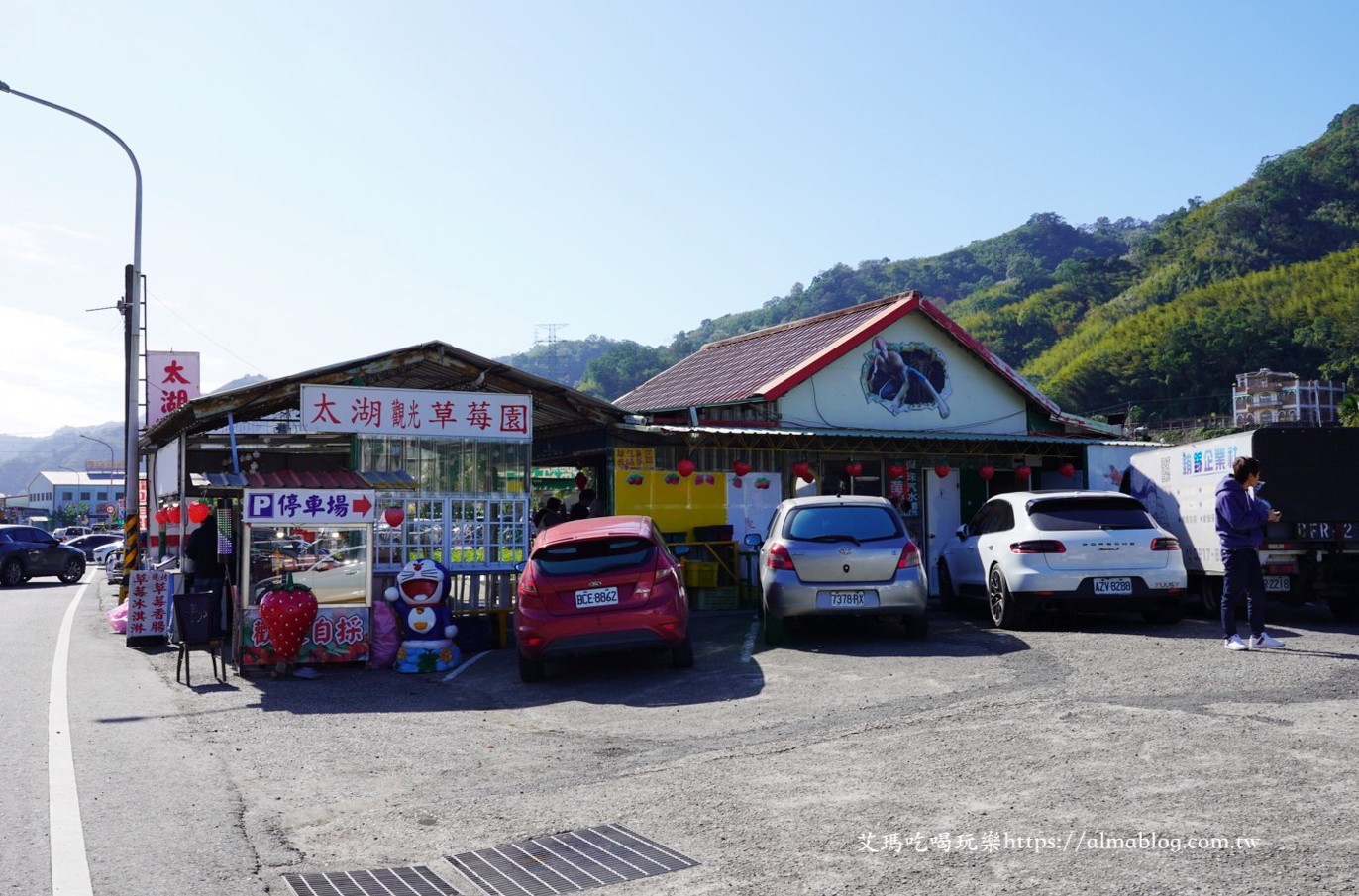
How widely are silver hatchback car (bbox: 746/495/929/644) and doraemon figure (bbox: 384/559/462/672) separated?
345cm

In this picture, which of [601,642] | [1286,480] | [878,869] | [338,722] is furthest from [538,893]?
[1286,480]

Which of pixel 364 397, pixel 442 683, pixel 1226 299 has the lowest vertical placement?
pixel 442 683

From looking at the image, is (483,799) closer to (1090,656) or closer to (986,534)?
(1090,656)

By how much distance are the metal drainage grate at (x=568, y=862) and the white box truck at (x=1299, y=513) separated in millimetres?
9783

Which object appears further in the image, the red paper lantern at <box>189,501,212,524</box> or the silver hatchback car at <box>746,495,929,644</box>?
the red paper lantern at <box>189,501,212,524</box>

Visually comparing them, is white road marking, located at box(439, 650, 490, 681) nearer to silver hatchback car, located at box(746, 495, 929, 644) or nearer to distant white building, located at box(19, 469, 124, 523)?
silver hatchback car, located at box(746, 495, 929, 644)

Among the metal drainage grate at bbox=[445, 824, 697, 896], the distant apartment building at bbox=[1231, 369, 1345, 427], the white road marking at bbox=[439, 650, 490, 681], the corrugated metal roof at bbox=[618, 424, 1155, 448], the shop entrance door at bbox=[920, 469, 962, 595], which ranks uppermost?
the distant apartment building at bbox=[1231, 369, 1345, 427]

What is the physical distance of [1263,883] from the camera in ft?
14.8

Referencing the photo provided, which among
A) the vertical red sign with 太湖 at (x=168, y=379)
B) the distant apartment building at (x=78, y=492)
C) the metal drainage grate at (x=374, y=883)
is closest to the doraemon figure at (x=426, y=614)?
the metal drainage grate at (x=374, y=883)

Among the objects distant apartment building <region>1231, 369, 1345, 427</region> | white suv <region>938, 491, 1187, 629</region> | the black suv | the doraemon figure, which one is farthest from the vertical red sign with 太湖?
distant apartment building <region>1231, 369, 1345, 427</region>

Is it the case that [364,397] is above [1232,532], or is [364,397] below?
above

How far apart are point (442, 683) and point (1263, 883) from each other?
27.2 ft

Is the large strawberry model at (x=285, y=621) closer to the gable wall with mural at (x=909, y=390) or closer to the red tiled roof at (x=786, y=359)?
the red tiled roof at (x=786, y=359)

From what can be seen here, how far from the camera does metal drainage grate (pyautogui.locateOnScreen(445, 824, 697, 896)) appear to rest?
5125mm
